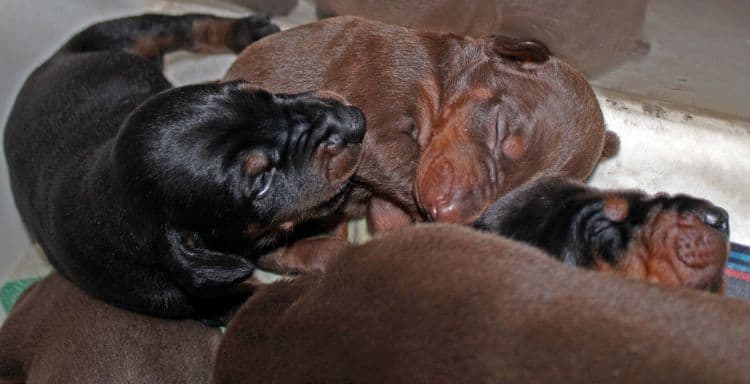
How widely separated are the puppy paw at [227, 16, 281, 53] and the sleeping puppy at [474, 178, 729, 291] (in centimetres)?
199

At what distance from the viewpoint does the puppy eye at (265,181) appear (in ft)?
11.9

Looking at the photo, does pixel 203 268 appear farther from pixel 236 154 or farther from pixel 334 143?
pixel 334 143

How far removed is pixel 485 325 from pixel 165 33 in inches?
121

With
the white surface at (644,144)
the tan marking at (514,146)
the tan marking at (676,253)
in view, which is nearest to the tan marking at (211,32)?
the white surface at (644,144)

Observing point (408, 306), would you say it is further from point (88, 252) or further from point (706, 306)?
point (88, 252)

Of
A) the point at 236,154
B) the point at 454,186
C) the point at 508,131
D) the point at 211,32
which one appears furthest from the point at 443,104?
the point at 211,32

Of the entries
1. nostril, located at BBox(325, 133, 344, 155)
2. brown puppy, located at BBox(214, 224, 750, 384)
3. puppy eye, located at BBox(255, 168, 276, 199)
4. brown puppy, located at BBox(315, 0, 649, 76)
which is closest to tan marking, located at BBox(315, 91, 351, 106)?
nostril, located at BBox(325, 133, 344, 155)

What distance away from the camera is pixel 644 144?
495 cm

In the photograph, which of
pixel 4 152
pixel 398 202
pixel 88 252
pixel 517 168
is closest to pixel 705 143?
pixel 517 168

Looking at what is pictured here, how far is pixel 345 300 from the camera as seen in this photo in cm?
288

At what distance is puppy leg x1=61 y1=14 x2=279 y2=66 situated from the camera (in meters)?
4.92

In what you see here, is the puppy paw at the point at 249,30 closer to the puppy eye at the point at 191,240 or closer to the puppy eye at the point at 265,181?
the puppy eye at the point at 265,181

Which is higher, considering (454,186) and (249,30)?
(249,30)

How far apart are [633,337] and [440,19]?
8.58 ft
